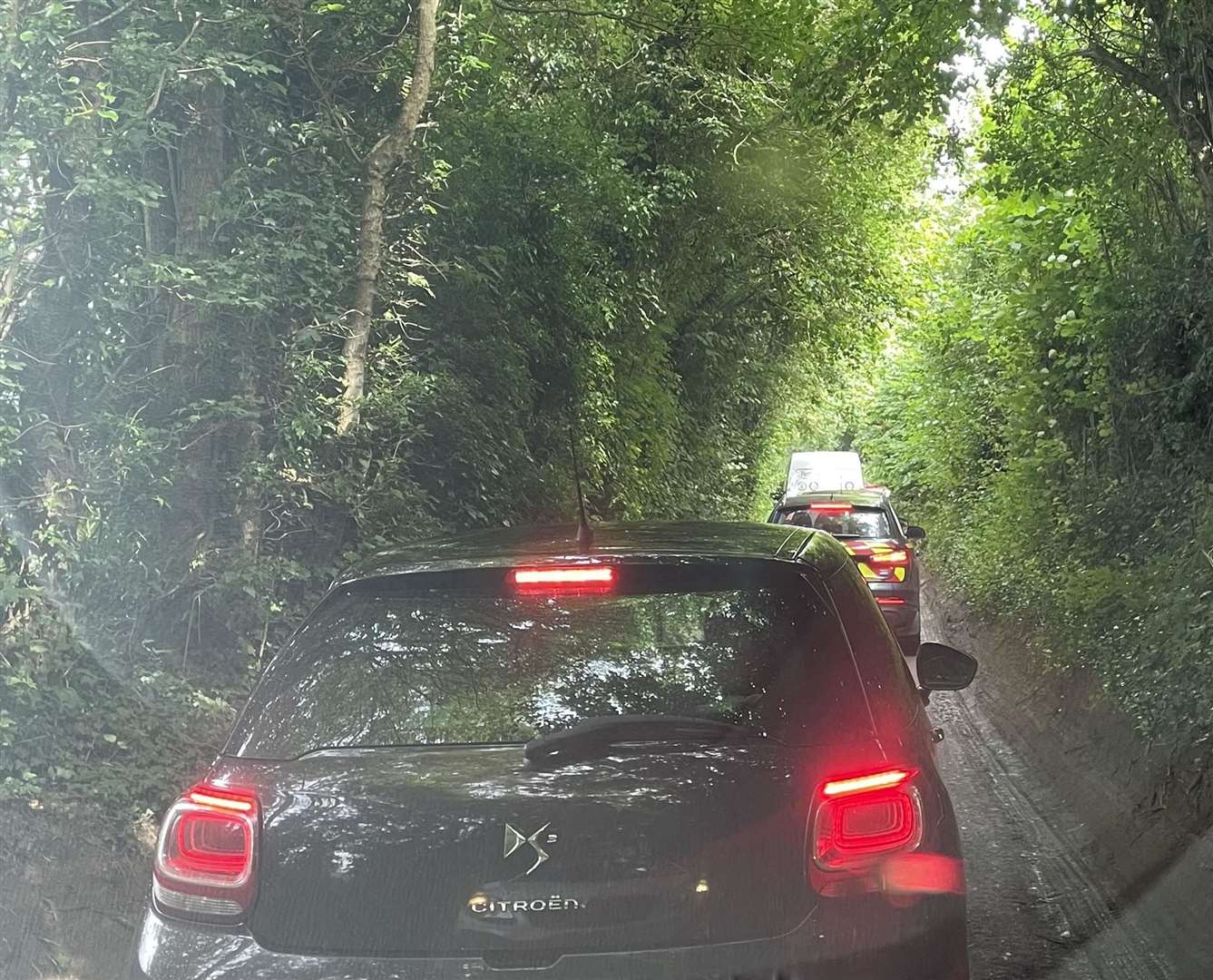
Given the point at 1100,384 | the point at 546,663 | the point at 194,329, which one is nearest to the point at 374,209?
the point at 194,329

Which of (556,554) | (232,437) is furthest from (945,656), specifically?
(232,437)

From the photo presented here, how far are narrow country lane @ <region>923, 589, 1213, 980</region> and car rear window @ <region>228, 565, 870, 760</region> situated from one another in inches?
104

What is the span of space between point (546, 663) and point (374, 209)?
6179 mm

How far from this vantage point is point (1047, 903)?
5.77m

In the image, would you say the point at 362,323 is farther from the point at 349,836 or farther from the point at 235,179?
the point at 349,836

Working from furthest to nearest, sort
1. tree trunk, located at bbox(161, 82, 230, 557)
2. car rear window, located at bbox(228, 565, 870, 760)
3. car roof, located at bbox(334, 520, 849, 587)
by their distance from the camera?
1. tree trunk, located at bbox(161, 82, 230, 557)
2. car roof, located at bbox(334, 520, 849, 587)
3. car rear window, located at bbox(228, 565, 870, 760)

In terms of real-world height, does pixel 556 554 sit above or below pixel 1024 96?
below

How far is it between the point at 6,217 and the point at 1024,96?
922 centimetres

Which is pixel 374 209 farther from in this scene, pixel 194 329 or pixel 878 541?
pixel 878 541

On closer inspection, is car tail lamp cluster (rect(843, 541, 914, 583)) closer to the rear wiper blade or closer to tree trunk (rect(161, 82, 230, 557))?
tree trunk (rect(161, 82, 230, 557))

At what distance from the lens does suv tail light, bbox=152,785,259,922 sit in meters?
2.68

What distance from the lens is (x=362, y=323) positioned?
8.36 meters

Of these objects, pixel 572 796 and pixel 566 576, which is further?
pixel 566 576

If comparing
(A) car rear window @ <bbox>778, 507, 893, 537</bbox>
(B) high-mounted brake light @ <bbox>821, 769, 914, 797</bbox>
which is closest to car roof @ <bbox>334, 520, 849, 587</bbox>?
(B) high-mounted brake light @ <bbox>821, 769, 914, 797</bbox>
